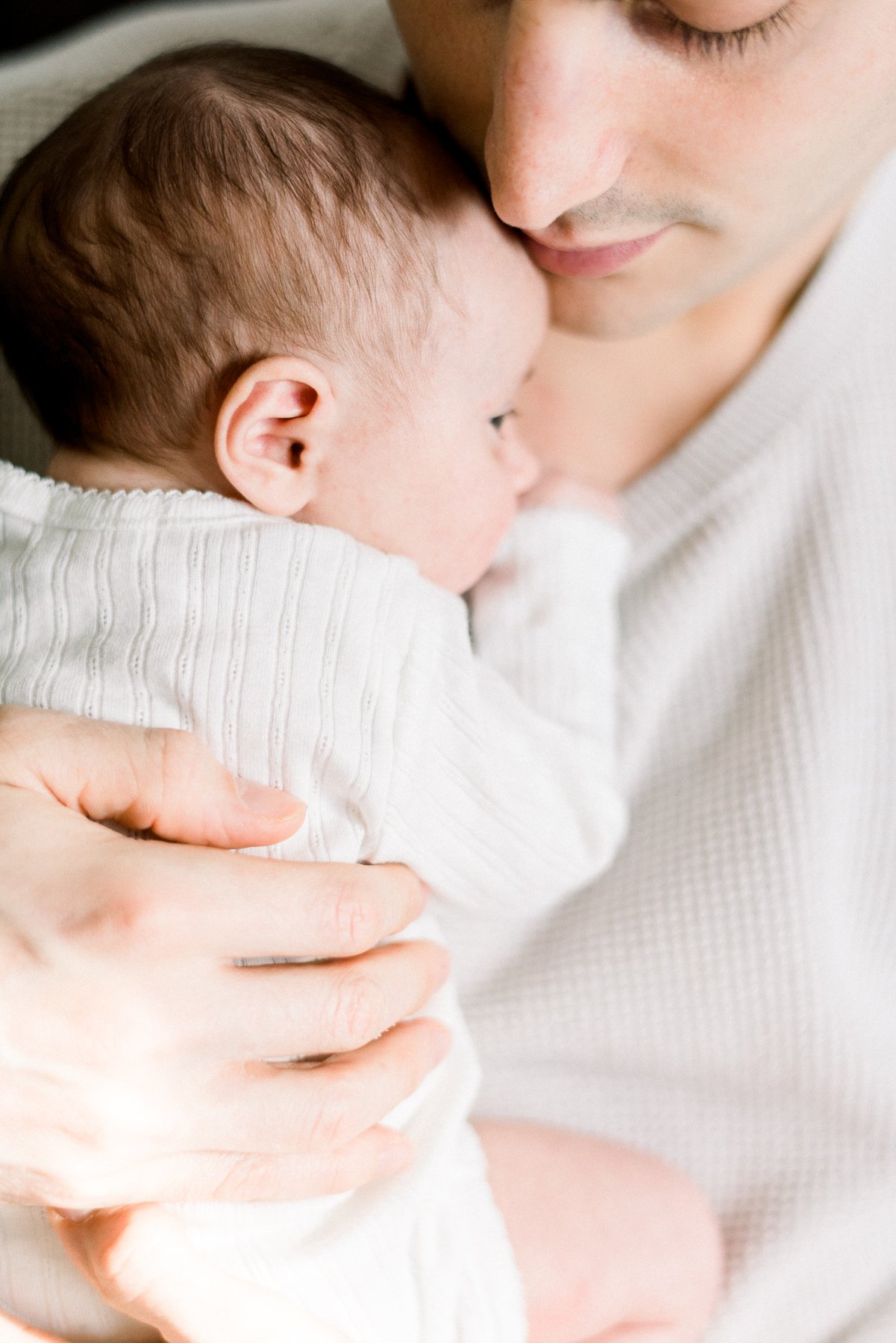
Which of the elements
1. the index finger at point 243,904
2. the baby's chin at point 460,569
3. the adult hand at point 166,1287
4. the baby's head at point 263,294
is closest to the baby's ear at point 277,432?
the baby's head at point 263,294

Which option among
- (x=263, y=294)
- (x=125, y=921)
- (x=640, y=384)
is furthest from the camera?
(x=640, y=384)

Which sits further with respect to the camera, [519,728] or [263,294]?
[519,728]

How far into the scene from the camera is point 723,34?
2.55 ft

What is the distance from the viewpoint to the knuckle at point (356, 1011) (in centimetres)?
85

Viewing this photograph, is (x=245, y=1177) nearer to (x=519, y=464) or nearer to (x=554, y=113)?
(x=519, y=464)

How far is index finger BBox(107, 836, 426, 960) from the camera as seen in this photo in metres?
0.78

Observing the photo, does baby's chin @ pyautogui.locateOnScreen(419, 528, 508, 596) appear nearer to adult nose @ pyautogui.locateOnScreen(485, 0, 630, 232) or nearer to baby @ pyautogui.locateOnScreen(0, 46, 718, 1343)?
baby @ pyautogui.locateOnScreen(0, 46, 718, 1343)

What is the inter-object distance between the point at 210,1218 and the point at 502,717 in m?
0.45

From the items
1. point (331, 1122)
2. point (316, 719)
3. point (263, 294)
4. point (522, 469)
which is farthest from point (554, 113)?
point (331, 1122)

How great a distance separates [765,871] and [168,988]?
1.84 ft

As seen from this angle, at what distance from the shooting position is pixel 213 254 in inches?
33.9

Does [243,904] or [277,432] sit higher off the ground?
[277,432]

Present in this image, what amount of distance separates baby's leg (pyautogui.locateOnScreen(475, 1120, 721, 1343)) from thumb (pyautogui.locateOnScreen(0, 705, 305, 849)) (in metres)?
0.43

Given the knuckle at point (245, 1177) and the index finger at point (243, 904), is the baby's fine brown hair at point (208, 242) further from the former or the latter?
the knuckle at point (245, 1177)
